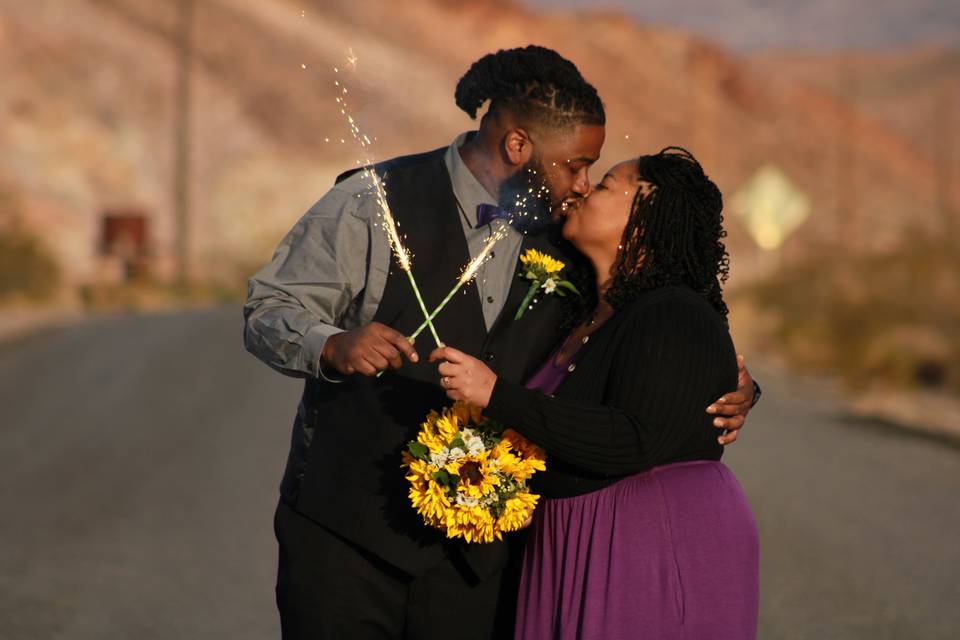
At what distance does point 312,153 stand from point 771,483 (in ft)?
143

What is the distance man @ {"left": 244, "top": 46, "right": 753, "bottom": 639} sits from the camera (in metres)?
3.39

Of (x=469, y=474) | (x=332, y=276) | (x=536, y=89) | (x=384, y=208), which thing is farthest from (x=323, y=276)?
(x=536, y=89)

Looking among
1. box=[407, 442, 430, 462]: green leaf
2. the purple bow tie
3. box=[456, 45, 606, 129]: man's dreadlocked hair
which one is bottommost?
box=[407, 442, 430, 462]: green leaf

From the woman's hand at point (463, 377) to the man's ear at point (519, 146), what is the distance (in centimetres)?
71

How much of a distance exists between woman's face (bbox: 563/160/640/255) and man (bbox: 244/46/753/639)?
0.08 m

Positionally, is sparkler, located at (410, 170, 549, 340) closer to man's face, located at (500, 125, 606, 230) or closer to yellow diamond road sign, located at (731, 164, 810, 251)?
man's face, located at (500, 125, 606, 230)

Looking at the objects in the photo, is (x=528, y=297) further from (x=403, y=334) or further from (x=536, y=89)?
(x=536, y=89)

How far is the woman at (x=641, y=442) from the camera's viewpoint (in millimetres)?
3074

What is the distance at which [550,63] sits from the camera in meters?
3.55

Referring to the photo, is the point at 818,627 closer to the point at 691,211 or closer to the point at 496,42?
the point at 691,211

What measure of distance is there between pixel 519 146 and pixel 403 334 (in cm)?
58

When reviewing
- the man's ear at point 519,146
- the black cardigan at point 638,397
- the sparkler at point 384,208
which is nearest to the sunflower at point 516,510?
the black cardigan at point 638,397

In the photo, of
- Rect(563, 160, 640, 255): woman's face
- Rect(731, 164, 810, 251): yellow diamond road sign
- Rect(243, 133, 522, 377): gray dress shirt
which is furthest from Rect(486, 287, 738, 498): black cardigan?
Rect(731, 164, 810, 251): yellow diamond road sign

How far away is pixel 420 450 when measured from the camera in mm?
3191
